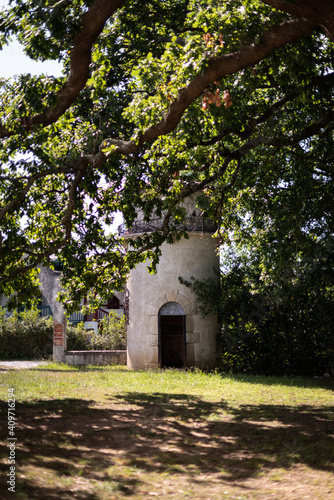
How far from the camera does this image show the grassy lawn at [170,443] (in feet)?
16.5

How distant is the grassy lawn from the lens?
5.02m

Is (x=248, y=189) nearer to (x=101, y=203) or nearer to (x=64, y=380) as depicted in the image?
(x=101, y=203)

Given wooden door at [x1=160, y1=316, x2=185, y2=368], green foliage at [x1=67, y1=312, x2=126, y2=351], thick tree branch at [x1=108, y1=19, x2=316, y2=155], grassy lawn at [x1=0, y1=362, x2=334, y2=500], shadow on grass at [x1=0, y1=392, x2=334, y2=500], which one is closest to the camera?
grassy lawn at [x1=0, y1=362, x2=334, y2=500]

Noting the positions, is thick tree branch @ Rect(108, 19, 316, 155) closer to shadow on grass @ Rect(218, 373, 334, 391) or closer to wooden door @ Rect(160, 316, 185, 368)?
shadow on grass @ Rect(218, 373, 334, 391)

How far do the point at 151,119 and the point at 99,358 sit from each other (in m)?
15.7

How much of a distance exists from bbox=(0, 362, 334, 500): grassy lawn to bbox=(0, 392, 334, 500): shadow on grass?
1 cm

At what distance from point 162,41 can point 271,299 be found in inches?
378

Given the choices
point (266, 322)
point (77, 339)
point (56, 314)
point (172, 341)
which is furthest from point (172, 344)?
point (77, 339)

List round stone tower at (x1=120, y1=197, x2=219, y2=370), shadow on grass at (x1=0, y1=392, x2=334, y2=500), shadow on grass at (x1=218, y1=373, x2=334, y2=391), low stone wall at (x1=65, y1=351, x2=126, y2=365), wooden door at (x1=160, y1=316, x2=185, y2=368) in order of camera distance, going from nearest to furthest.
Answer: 1. shadow on grass at (x1=0, y1=392, x2=334, y2=500)
2. shadow on grass at (x1=218, y1=373, x2=334, y2=391)
3. round stone tower at (x1=120, y1=197, x2=219, y2=370)
4. wooden door at (x1=160, y1=316, x2=185, y2=368)
5. low stone wall at (x1=65, y1=351, x2=126, y2=365)

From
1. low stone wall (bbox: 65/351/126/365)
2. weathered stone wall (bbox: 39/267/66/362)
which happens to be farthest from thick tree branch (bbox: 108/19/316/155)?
low stone wall (bbox: 65/351/126/365)

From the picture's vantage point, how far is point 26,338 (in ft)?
86.8

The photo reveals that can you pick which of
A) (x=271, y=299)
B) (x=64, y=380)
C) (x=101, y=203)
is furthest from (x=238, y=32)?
(x=271, y=299)

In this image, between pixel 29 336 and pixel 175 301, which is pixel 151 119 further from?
pixel 29 336

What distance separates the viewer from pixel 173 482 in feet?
17.3
